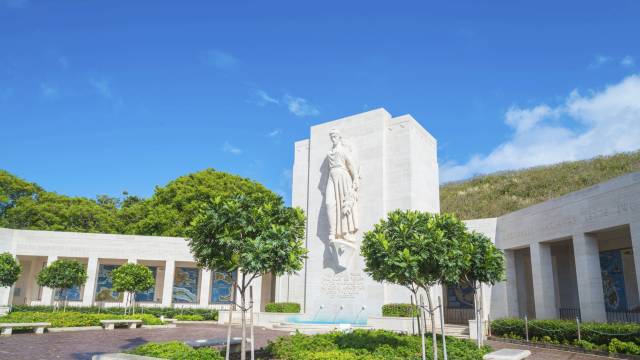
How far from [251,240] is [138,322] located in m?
14.6

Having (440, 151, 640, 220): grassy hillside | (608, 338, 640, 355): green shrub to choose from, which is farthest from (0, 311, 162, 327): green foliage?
(440, 151, 640, 220): grassy hillside

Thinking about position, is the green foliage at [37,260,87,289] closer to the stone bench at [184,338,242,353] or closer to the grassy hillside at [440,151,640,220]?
the stone bench at [184,338,242,353]

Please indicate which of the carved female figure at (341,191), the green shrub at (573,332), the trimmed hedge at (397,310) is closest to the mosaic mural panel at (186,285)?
the carved female figure at (341,191)

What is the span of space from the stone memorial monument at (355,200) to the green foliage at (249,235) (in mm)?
13092

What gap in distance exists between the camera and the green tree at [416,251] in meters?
10.7

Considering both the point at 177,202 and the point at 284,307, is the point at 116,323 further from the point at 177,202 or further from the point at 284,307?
the point at 177,202

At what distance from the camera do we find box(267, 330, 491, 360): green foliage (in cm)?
1075

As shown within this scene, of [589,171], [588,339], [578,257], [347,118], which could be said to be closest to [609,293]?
[578,257]

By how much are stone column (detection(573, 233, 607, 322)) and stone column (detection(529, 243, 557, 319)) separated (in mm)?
2342

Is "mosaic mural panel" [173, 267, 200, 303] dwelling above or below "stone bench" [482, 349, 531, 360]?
above

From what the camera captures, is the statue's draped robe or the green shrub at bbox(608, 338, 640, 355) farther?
the statue's draped robe

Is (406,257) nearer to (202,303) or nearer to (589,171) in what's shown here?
(202,303)

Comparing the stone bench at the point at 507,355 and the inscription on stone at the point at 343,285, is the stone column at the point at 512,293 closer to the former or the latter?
the inscription on stone at the point at 343,285

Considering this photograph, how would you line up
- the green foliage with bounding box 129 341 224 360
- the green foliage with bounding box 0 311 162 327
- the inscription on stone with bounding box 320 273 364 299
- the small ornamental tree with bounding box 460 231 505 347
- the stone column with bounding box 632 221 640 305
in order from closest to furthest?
the green foliage with bounding box 129 341 224 360, the small ornamental tree with bounding box 460 231 505 347, the stone column with bounding box 632 221 640 305, the green foliage with bounding box 0 311 162 327, the inscription on stone with bounding box 320 273 364 299
